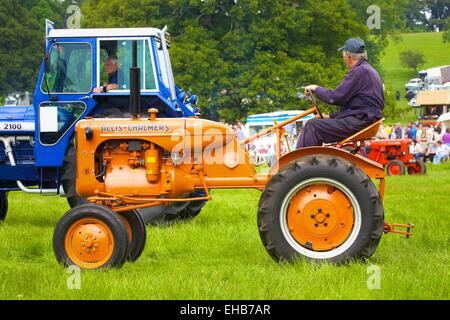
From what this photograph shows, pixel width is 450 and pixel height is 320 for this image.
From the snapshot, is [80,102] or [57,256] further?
[80,102]

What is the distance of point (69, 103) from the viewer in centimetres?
1214

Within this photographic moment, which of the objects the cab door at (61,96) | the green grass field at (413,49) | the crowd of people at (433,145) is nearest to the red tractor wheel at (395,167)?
the crowd of people at (433,145)

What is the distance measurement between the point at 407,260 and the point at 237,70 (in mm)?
31396

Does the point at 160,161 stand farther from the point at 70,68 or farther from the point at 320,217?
the point at 70,68

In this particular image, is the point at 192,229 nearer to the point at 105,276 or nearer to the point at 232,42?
the point at 105,276

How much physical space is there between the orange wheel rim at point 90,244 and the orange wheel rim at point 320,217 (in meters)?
1.59

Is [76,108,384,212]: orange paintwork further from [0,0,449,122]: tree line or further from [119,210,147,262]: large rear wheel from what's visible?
[0,0,449,122]: tree line

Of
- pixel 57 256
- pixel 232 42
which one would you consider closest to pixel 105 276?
pixel 57 256

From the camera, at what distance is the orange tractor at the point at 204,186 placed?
769 cm

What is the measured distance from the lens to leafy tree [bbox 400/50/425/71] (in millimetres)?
80250

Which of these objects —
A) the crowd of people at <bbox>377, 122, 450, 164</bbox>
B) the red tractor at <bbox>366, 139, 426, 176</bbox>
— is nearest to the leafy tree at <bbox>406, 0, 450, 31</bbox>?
the crowd of people at <bbox>377, 122, 450, 164</bbox>

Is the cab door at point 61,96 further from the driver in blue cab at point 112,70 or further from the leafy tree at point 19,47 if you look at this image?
the leafy tree at point 19,47

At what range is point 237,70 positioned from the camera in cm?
3916

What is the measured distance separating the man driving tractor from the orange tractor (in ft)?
0.47
